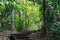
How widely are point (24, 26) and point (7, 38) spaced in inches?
141

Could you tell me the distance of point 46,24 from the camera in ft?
41.9

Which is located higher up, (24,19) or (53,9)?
(53,9)

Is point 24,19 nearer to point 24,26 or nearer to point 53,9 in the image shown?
point 24,26

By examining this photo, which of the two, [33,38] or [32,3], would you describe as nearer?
[33,38]

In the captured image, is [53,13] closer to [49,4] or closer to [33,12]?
[49,4]

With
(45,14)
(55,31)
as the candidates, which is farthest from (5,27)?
(55,31)

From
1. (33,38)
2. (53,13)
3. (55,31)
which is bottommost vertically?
(33,38)

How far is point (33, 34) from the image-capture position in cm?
1298

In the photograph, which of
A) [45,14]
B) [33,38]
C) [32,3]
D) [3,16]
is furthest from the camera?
[32,3]

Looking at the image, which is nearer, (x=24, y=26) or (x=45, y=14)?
(x=45, y=14)

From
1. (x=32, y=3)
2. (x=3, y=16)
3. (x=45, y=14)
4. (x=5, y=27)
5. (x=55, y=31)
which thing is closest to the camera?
(x=55, y=31)

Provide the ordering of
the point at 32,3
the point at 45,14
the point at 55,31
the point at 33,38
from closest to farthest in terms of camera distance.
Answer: the point at 55,31 → the point at 33,38 → the point at 45,14 → the point at 32,3

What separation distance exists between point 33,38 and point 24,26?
3652mm

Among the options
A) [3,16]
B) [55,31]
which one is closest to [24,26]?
[3,16]
